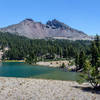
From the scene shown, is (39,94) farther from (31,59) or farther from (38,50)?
(38,50)

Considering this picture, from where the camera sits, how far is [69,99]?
86.3ft

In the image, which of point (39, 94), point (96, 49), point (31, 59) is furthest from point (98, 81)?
point (31, 59)

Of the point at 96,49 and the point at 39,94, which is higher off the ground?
the point at 96,49

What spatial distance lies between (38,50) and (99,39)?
303 ft

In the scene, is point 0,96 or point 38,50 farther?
point 38,50

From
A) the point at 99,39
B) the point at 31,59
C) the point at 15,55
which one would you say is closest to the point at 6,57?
the point at 15,55

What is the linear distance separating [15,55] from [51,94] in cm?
15284

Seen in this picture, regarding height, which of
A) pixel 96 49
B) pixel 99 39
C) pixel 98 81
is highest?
pixel 99 39

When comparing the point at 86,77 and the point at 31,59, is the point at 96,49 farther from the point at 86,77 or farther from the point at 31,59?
the point at 31,59

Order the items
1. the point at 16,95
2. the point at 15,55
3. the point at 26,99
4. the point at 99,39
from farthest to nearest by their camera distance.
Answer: the point at 15,55 → the point at 99,39 → the point at 16,95 → the point at 26,99

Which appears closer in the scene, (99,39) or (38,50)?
(99,39)

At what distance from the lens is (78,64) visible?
89.1 meters

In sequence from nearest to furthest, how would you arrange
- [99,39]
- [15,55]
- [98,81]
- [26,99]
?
[26,99], [98,81], [99,39], [15,55]

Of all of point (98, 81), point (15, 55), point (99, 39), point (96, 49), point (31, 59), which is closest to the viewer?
point (98, 81)
